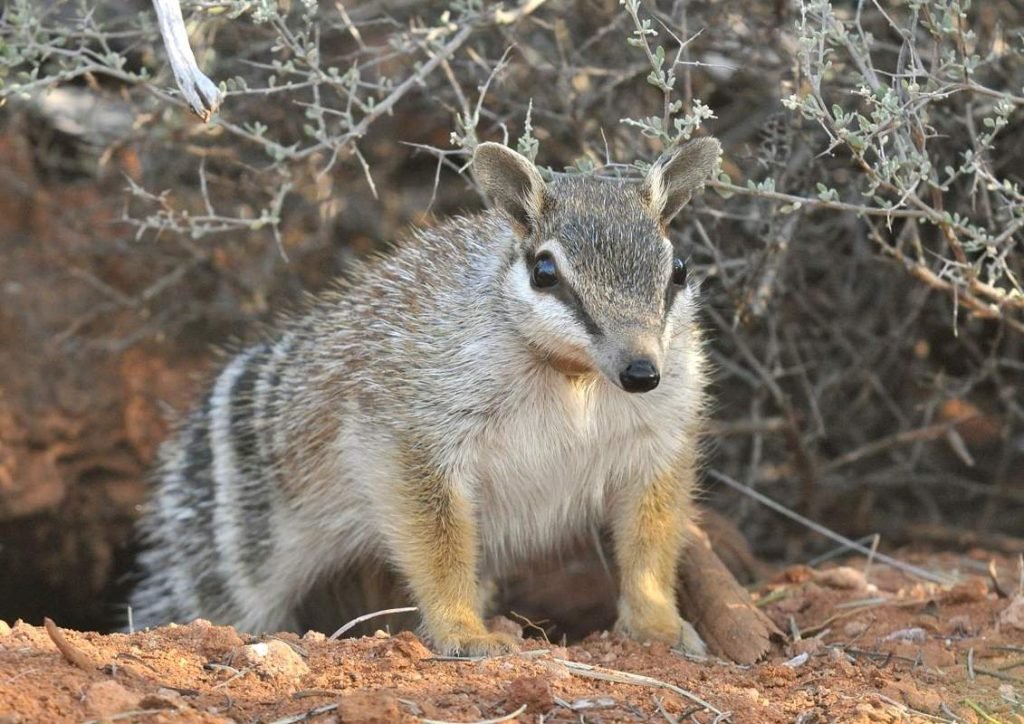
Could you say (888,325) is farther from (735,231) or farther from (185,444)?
(185,444)

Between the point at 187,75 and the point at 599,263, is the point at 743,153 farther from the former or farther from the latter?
the point at 187,75

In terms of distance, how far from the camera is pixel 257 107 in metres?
6.48

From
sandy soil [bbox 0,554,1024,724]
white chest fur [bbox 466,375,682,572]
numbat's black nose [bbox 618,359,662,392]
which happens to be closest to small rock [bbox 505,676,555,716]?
sandy soil [bbox 0,554,1024,724]

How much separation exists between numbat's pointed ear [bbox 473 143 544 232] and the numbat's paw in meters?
1.51

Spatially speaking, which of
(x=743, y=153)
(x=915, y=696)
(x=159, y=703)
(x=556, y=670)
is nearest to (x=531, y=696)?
(x=556, y=670)

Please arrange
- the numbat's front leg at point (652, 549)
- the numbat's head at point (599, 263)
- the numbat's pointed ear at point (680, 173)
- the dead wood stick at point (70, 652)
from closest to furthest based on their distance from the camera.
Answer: the dead wood stick at point (70, 652)
the numbat's head at point (599, 263)
the numbat's pointed ear at point (680, 173)
the numbat's front leg at point (652, 549)

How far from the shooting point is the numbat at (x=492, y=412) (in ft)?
13.7

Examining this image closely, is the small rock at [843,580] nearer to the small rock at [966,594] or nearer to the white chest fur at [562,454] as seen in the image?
the small rock at [966,594]

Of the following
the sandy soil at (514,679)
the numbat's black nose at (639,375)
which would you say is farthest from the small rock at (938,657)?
the numbat's black nose at (639,375)

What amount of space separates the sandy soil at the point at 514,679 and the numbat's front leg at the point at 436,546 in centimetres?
41

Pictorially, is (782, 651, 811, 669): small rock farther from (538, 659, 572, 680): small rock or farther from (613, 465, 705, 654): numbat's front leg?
(538, 659, 572, 680): small rock

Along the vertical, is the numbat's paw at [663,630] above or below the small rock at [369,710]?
below

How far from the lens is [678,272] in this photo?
426 centimetres

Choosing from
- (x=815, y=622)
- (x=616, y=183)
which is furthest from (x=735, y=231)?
(x=815, y=622)
